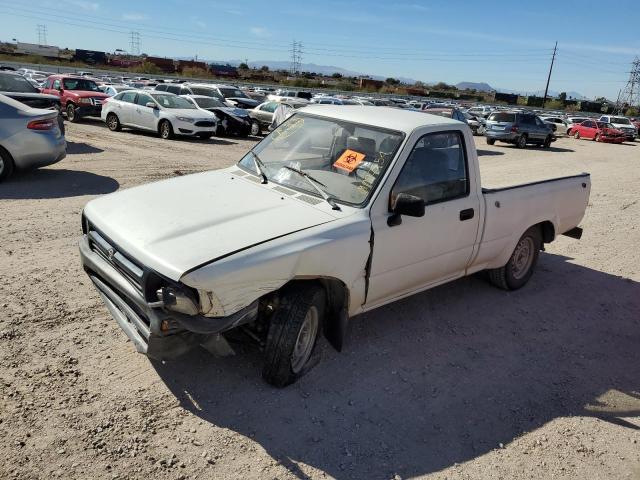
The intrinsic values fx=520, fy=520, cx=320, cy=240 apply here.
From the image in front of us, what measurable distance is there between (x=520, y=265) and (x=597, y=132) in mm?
32949

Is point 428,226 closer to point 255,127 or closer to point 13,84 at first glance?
point 13,84

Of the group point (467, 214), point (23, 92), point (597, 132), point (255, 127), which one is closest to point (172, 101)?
point (255, 127)

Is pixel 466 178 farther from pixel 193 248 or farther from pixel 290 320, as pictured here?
pixel 193 248

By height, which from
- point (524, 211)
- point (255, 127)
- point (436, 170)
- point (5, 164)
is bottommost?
point (255, 127)

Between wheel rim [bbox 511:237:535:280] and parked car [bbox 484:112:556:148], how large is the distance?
2054 centimetres

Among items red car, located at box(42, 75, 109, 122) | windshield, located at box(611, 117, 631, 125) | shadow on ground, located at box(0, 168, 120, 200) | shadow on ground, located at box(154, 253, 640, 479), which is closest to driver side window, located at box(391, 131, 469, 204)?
shadow on ground, located at box(154, 253, 640, 479)

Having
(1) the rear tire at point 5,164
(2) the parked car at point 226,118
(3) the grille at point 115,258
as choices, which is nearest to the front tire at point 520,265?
(3) the grille at point 115,258

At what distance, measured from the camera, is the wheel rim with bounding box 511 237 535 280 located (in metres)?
5.75

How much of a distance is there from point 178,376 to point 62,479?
3.47ft

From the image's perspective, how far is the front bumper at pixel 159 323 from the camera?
298 cm

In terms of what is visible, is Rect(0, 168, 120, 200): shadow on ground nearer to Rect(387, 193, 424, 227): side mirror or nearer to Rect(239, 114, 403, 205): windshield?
Rect(239, 114, 403, 205): windshield

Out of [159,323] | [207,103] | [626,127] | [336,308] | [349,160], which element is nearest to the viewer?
[159,323]

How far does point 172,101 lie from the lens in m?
18.2

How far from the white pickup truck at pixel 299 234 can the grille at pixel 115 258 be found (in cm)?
1
